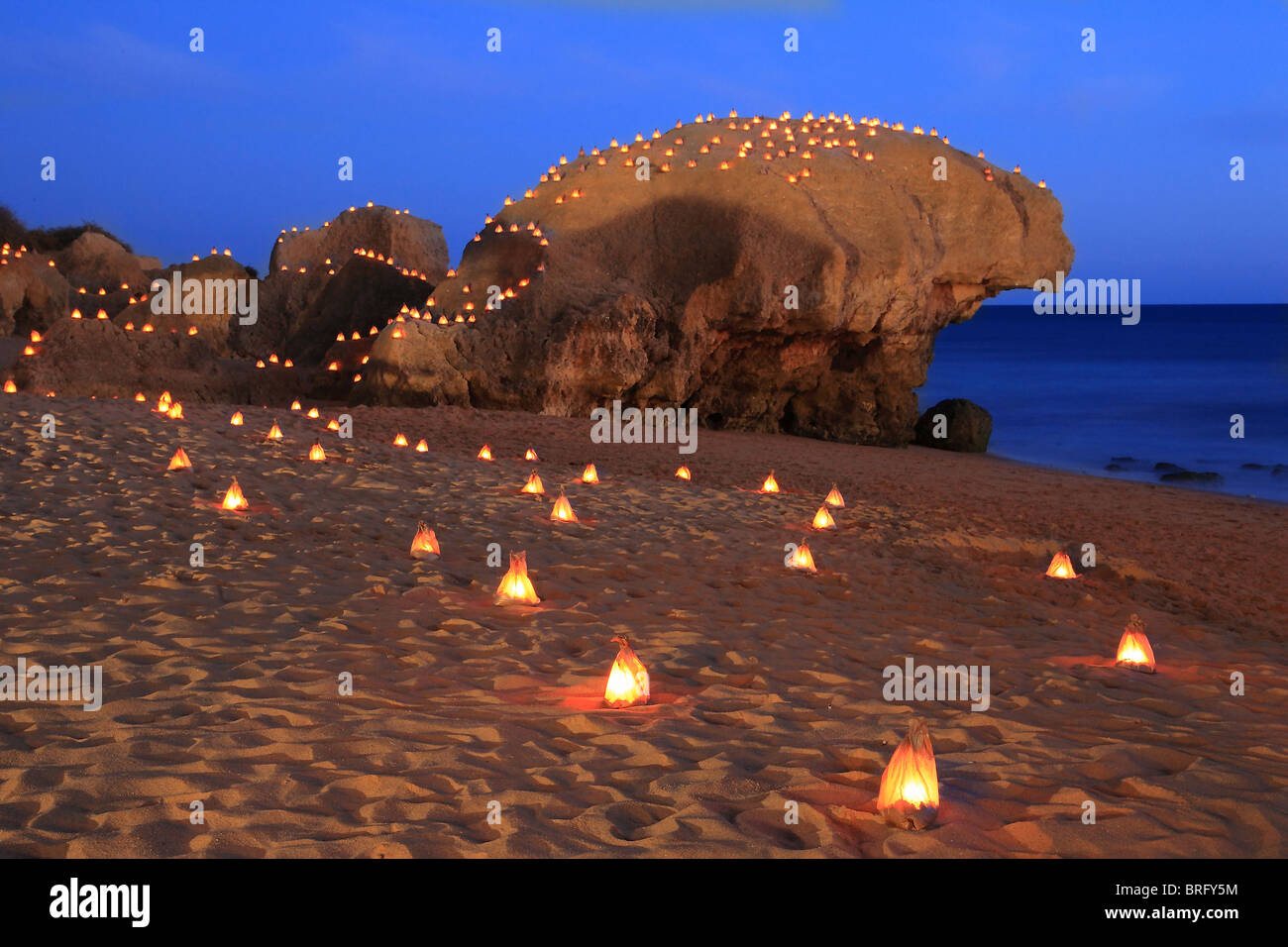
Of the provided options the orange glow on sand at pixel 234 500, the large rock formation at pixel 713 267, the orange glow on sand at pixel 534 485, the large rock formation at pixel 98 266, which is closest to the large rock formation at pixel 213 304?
the large rock formation at pixel 98 266

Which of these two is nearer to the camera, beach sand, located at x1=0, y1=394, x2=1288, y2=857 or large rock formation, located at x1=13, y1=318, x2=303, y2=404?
beach sand, located at x1=0, y1=394, x2=1288, y2=857

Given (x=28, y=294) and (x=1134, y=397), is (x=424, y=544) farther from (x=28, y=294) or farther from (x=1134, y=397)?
(x=1134, y=397)

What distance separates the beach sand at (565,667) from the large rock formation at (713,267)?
5980 mm

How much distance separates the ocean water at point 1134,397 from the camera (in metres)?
23.8

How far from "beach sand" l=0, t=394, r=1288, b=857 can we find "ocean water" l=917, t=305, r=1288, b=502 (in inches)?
553

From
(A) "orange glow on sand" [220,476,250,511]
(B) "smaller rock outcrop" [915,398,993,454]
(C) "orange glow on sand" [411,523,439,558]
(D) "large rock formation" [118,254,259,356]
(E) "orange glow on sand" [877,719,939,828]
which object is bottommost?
(E) "orange glow on sand" [877,719,939,828]

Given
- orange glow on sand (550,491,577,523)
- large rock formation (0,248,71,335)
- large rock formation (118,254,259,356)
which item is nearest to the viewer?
orange glow on sand (550,491,577,523)

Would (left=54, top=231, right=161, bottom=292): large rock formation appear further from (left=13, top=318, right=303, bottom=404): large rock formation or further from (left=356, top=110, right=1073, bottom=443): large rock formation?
(left=356, top=110, right=1073, bottom=443): large rock formation

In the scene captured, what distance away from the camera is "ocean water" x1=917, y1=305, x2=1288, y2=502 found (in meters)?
23.8

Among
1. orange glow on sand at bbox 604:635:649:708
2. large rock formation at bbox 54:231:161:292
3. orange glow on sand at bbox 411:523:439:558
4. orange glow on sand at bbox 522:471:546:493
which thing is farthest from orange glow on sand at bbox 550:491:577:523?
large rock formation at bbox 54:231:161:292

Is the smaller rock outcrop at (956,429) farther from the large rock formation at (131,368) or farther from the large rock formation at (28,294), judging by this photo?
the large rock formation at (28,294)

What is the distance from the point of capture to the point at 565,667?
203 inches

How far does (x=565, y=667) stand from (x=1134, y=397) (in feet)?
125
